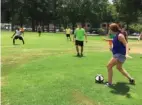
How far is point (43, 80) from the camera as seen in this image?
12656mm

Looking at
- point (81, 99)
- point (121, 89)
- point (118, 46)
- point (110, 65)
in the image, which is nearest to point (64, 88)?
point (81, 99)

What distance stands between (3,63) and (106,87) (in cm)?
760

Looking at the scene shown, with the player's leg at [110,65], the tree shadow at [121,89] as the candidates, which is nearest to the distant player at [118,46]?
the player's leg at [110,65]

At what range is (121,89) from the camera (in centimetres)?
1138

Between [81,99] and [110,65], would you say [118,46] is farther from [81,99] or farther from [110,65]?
[81,99]

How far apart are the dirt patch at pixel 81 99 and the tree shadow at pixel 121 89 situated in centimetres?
105

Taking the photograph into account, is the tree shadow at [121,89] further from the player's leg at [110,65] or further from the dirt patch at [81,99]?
the dirt patch at [81,99]

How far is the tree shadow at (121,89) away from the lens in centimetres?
1086

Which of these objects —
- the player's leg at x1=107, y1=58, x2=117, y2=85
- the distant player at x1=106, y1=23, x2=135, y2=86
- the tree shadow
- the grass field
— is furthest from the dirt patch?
the distant player at x1=106, y1=23, x2=135, y2=86

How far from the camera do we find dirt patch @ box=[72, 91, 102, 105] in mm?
9656

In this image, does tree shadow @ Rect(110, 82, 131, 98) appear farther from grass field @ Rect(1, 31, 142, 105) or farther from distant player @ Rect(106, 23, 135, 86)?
distant player @ Rect(106, 23, 135, 86)

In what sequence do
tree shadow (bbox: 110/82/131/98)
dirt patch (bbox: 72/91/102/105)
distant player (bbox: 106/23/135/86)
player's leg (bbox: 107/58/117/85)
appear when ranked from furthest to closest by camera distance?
player's leg (bbox: 107/58/117/85) → distant player (bbox: 106/23/135/86) → tree shadow (bbox: 110/82/131/98) → dirt patch (bbox: 72/91/102/105)

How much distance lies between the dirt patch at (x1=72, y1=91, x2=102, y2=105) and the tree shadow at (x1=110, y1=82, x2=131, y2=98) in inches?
41.3

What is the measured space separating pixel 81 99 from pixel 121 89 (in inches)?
71.5
